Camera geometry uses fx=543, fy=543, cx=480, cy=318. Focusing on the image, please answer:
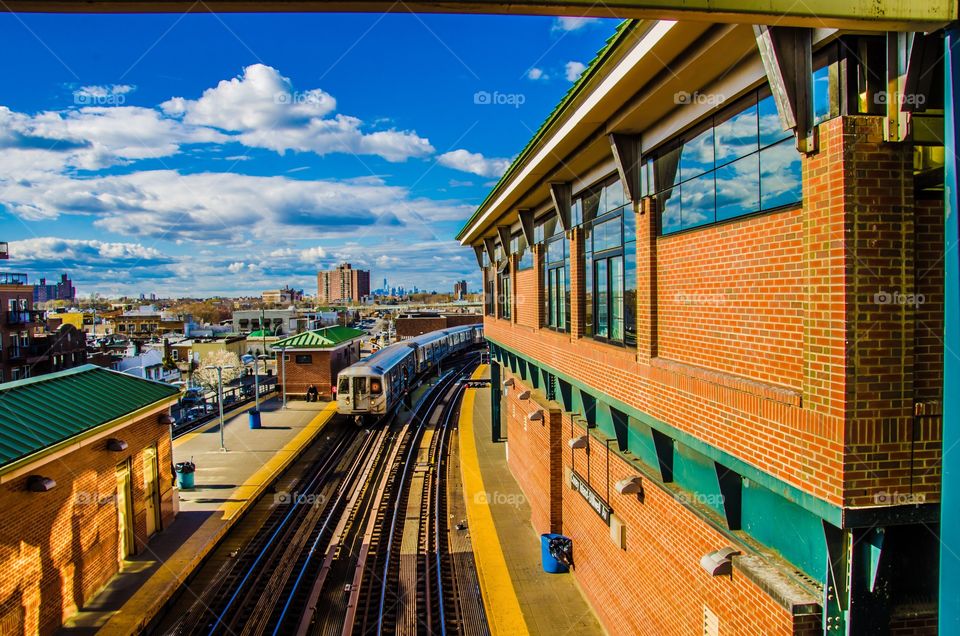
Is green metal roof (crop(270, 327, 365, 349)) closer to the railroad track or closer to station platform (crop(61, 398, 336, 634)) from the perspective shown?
station platform (crop(61, 398, 336, 634))

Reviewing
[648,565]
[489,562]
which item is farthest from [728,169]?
[489,562]

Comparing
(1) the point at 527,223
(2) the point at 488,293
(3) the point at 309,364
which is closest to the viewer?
(1) the point at 527,223

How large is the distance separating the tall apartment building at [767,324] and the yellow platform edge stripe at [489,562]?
5.72 feet

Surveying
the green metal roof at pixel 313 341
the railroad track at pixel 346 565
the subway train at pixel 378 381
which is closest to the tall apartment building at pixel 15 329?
the green metal roof at pixel 313 341

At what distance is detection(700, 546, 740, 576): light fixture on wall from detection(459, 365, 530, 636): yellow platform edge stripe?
4725 millimetres

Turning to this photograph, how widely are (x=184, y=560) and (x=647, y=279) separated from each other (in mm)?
10716

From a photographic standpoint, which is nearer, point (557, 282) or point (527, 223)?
point (557, 282)

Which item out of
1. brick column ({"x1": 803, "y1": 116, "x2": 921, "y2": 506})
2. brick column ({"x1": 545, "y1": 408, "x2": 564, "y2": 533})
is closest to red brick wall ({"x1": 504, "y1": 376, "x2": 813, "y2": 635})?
brick column ({"x1": 545, "y1": 408, "x2": 564, "y2": 533})

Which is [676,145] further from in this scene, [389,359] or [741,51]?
[389,359]

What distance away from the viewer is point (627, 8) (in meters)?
2.50

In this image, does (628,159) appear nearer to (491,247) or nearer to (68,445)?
(68,445)

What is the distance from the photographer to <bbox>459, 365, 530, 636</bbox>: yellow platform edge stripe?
898cm

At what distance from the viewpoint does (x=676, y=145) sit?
19.7ft

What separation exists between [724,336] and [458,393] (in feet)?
98.8
